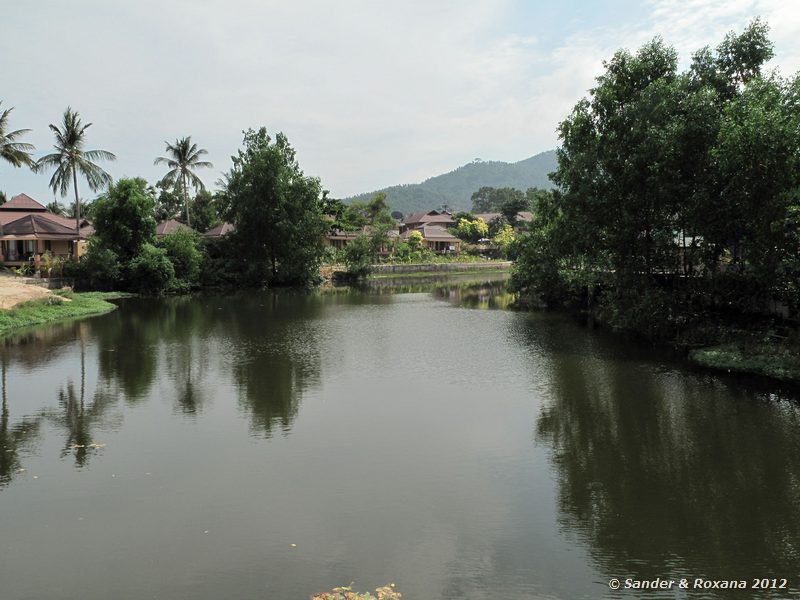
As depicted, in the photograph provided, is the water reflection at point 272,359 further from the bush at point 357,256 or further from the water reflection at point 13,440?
the bush at point 357,256

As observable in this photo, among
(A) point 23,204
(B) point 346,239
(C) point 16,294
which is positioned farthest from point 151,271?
(B) point 346,239

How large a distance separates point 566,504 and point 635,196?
17.7 metres

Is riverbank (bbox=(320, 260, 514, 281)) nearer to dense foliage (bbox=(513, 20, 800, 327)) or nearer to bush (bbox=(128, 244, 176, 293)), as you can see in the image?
bush (bbox=(128, 244, 176, 293))

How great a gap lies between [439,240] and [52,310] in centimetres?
6647

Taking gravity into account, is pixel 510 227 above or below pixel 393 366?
above

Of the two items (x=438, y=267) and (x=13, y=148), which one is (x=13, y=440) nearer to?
(x=13, y=148)

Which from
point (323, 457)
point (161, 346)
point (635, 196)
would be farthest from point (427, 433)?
point (635, 196)

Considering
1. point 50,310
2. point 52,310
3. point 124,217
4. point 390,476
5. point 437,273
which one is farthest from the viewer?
point 437,273

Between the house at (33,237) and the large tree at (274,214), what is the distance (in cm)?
1284

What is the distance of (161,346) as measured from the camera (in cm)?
2292

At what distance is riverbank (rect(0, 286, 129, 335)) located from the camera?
26828 millimetres

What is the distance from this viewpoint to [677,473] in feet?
34.2

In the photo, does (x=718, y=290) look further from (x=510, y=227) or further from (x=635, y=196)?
(x=510, y=227)

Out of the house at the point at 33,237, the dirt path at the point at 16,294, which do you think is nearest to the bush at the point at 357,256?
the house at the point at 33,237
